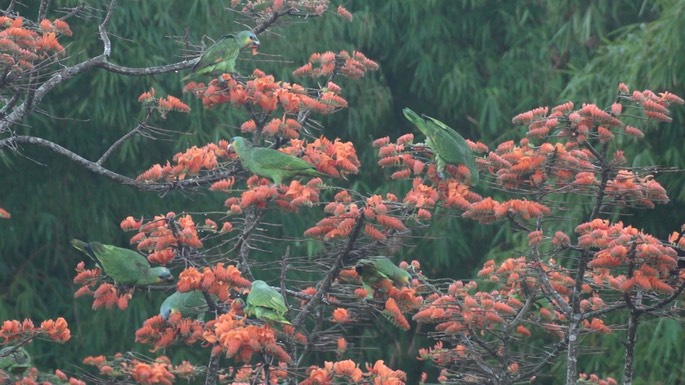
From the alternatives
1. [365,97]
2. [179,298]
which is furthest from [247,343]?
[365,97]

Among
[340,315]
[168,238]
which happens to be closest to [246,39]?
[168,238]

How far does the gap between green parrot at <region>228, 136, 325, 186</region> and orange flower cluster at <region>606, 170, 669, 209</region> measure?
0.93 m

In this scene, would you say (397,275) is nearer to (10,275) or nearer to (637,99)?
(637,99)

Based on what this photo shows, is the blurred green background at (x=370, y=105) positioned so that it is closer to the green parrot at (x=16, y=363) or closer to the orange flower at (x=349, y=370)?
the green parrot at (x=16, y=363)

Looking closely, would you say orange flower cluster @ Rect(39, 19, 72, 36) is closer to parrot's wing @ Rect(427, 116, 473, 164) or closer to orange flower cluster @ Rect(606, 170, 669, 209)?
parrot's wing @ Rect(427, 116, 473, 164)

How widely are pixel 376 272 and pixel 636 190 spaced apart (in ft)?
2.81

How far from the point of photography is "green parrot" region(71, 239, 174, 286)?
3438 millimetres

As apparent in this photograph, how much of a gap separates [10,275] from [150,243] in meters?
3.32

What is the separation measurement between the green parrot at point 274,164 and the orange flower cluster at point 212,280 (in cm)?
42

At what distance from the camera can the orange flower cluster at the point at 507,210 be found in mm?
3428

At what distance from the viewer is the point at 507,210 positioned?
136 inches

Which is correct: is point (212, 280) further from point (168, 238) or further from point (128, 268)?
point (128, 268)

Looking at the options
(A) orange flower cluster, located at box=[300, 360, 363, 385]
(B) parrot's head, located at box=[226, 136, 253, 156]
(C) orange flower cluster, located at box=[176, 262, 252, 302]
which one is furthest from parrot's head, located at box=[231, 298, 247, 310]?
(B) parrot's head, located at box=[226, 136, 253, 156]

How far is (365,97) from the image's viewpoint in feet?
23.2
